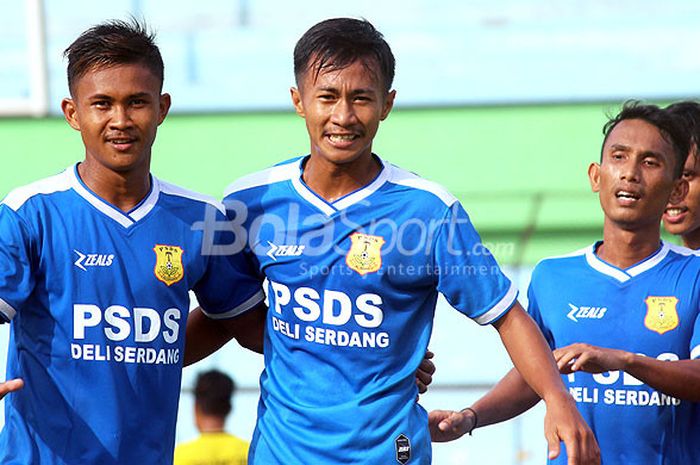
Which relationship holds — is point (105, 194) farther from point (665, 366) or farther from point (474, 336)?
point (474, 336)

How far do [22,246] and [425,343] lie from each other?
0.87 metres

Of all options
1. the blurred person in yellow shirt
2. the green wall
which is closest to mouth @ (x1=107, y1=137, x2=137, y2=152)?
the blurred person in yellow shirt

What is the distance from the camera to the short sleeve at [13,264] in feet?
9.07

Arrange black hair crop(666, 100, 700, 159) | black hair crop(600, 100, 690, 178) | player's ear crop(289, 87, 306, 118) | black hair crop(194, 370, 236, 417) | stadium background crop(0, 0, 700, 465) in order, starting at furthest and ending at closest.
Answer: stadium background crop(0, 0, 700, 465), black hair crop(194, 370, 236, 417), black hair crop(666, 100, 700, 159), black hair crop(600, 100, 690, 178), player's ear crop(289, 87, 306, 118)

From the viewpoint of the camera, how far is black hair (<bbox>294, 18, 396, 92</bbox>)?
114 inches

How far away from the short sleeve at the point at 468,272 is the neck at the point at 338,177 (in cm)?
22

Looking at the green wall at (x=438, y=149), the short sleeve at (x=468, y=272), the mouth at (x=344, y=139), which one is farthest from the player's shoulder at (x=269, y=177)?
the green wall at (x=438, y=149)

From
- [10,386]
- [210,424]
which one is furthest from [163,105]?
[210,424]

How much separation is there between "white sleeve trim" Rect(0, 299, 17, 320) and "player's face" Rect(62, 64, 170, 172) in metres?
0.36

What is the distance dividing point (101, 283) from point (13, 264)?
0.19 m

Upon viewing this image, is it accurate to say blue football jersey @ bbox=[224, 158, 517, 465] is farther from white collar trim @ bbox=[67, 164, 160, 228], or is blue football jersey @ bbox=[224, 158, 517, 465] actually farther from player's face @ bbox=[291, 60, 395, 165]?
white collar trim @ bbox=[67, 164, 160, 228]

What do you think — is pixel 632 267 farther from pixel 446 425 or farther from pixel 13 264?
pixel 13 264

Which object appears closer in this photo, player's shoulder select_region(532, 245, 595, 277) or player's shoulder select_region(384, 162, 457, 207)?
player's shoulder select_region(384, 162, 457, 207)

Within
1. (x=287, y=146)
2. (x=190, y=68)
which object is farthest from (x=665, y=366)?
(x=190, y=68)
